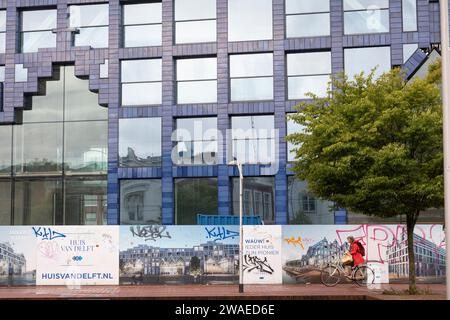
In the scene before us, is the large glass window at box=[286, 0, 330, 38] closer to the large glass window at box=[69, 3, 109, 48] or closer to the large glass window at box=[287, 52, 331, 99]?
the large glass window at box=[287, 52, 331, 99]

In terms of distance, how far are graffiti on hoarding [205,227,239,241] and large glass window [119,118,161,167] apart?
19.2ft

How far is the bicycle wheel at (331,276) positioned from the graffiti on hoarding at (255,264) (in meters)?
2.17

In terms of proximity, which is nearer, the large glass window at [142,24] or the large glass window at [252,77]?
the large glass window at [252,77]

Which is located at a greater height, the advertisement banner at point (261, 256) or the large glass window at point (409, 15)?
the large glass window at point (409, 15)

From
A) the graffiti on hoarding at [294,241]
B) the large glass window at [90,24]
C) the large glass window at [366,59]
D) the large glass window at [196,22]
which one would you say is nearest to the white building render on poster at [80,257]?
the graffiti on hoarding at [294,241]

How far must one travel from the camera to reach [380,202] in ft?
71.1

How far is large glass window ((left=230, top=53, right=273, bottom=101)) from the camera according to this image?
32.0 meters

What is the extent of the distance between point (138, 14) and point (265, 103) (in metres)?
7.89

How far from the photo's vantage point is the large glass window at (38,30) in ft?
111

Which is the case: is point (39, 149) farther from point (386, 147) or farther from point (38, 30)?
point (386, 147)

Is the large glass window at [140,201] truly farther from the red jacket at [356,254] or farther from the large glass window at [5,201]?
the red jacket at [356,254]

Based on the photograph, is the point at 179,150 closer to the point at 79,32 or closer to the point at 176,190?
the point at 176,190
